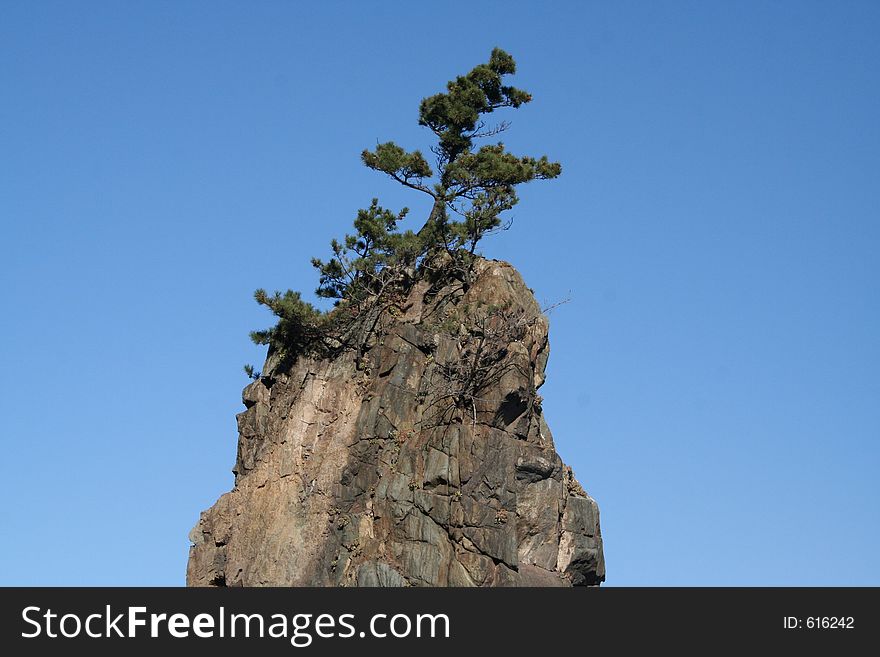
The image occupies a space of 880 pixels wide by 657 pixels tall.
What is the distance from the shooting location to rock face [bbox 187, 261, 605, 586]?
53469 mm

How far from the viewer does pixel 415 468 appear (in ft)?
180

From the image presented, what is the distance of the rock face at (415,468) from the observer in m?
53.5

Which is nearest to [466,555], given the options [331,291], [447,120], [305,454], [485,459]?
[485,459]

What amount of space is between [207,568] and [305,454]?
585cm

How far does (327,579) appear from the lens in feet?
178
